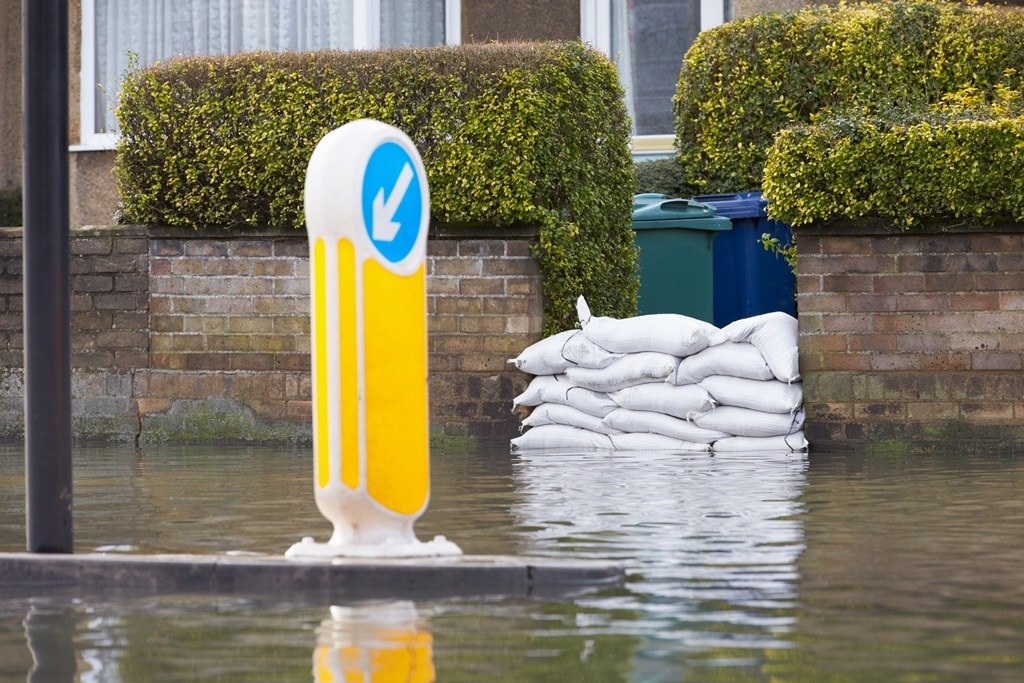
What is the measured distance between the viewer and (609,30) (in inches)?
669

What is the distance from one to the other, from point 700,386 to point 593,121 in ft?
7.43

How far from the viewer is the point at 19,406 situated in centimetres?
1227

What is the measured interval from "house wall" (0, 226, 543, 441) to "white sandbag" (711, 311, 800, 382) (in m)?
1.35

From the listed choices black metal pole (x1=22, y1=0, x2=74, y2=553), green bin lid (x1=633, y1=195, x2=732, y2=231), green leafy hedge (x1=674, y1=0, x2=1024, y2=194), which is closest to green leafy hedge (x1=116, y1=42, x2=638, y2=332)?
green bin lid (x1=633, y1=195, x2=732, y2=231)

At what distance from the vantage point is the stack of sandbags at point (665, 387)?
1074cm

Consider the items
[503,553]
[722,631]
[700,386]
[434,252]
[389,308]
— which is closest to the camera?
[722,631]

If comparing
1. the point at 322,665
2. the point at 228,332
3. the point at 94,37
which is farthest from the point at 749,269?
the point at 322,665

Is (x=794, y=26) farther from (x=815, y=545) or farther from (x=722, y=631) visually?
(x=722, y=631)

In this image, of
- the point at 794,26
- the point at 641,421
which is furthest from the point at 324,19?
the point at 641,421

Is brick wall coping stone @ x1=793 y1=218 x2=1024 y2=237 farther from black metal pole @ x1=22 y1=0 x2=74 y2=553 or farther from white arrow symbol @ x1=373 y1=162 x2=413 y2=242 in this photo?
black metal pole @ x1=22 y1=0 x2=74 y2=553

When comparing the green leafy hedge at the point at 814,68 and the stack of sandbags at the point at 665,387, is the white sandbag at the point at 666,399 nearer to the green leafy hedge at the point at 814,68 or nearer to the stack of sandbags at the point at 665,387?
the stack of sandbags at the point at 665,387

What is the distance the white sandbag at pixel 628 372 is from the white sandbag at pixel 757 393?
27 cm

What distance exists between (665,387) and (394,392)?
19.8 ft

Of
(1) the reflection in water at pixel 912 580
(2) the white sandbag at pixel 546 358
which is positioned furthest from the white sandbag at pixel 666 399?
(1) the reflection in water at pixel 912 580
